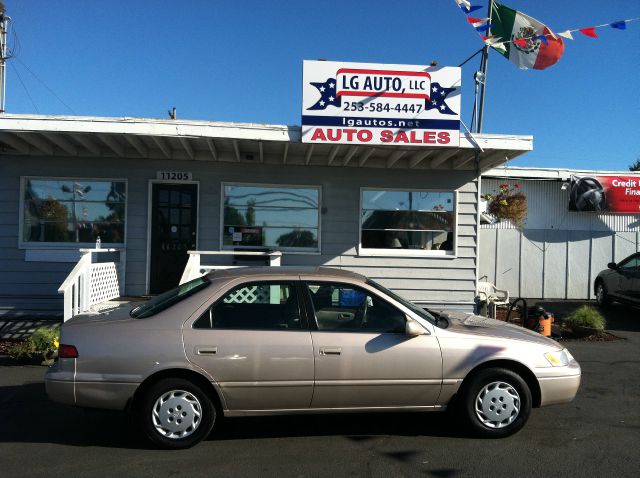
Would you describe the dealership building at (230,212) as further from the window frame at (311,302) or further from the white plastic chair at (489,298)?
the window frame at (311,302)

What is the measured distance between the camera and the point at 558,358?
4.74 metres

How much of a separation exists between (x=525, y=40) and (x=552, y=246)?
6.01 metres

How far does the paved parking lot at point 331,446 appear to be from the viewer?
4023 millimetres

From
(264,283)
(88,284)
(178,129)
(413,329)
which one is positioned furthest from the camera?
(178,129)

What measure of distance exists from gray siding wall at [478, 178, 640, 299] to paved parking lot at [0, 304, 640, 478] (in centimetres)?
864

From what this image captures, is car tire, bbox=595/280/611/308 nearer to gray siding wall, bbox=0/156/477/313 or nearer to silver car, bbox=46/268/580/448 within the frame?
gray siding wall, bbox=0/156/477/313

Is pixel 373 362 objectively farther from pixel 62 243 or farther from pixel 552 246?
pixel 552 246

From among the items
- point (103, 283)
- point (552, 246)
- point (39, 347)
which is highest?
point (552, 246)

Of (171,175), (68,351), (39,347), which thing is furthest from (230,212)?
(68,351)

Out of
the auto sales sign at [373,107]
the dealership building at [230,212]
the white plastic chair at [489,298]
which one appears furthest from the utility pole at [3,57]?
the white plastic chair at [489,298]

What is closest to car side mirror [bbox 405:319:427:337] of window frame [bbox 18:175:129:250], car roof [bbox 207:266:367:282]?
car roof [bbox 207:266:367:282]

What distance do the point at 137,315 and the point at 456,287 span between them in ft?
21.9

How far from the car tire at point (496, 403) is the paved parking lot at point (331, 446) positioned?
0.42 ft

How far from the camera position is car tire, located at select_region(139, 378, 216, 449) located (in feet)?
14.0
